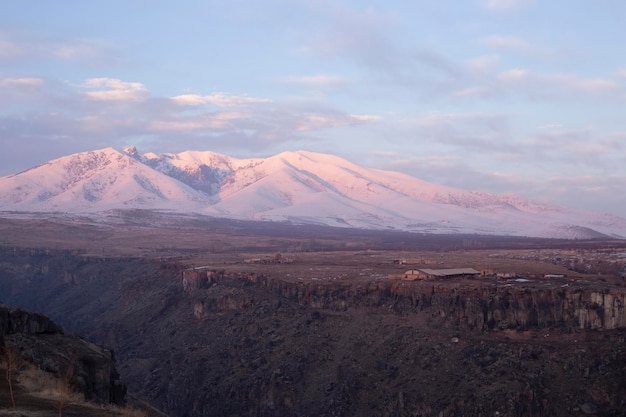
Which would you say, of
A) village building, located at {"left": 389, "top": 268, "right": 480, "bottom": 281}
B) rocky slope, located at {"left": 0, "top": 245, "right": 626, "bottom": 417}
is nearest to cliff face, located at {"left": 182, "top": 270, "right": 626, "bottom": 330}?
rocky slope, located at {"left": 0, "top": 245, "right": 626, "bottom": 417}

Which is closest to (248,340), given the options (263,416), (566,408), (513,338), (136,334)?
(263,416)

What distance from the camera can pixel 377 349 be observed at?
5088cm

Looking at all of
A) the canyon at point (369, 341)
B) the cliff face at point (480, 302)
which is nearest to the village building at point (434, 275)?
the canyon at point (369, 341)

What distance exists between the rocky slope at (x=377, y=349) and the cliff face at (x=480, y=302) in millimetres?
88

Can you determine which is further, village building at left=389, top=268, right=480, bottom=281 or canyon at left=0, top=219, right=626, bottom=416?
village building at left=389, top=268, right=480, bottom=281

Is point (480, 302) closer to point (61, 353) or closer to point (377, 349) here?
point (377, 349)

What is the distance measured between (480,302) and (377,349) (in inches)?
315

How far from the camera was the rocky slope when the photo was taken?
42656 millimetres

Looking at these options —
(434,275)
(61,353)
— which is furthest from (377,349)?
(61,353)

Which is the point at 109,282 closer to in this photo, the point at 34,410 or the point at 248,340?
the point at 248,340

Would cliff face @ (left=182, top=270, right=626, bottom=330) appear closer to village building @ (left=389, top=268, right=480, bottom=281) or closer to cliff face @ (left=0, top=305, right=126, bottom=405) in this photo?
village building @ (left=389, top=268, right=480, bottom=281)

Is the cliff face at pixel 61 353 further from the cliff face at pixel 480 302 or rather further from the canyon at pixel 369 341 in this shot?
the cliff face at pixel 480 302

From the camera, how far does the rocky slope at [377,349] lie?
42.7 m

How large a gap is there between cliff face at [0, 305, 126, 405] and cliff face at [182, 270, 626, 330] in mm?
29308
